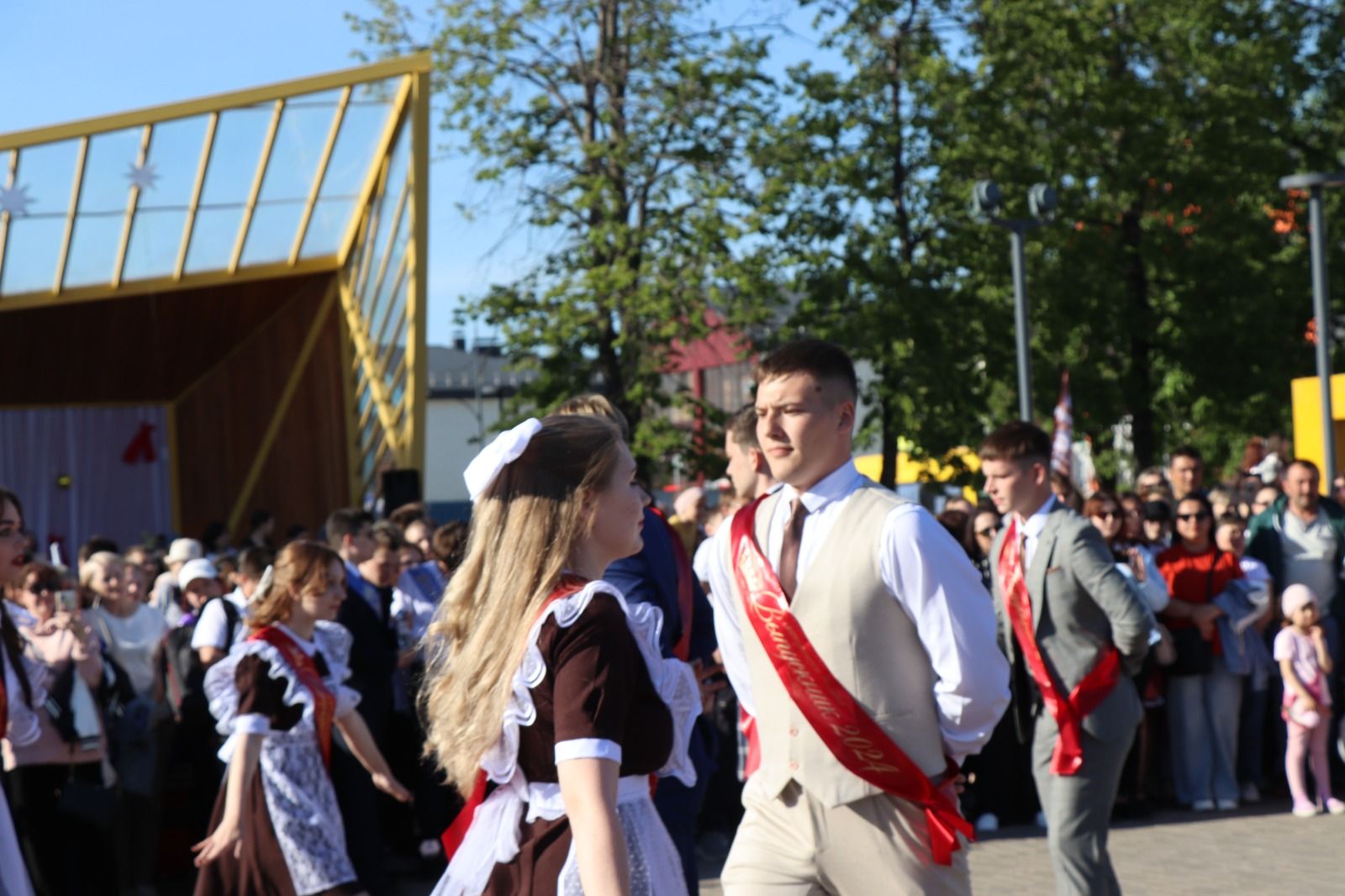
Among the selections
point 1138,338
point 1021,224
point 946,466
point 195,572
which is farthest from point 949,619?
point 1138,338

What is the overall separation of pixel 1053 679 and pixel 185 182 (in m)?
19.9

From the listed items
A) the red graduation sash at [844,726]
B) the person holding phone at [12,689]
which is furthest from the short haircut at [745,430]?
the person holding phone at [12,689]

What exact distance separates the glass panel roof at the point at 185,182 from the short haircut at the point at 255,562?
1394 cm

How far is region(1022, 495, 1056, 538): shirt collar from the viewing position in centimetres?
650

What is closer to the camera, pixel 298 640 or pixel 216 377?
pixel 298 640

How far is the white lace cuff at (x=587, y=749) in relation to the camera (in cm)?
301

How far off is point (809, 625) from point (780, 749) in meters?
0.34

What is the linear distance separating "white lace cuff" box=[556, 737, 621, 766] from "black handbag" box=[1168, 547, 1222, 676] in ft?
29.2

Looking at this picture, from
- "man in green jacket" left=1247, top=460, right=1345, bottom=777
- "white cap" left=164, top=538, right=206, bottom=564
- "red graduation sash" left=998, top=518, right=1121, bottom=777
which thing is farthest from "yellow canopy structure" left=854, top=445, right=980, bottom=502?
"red graduation sash" left=998, top=518, right=1121, bottom=777

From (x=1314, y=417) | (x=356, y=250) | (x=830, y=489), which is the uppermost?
(x=356, y=250)

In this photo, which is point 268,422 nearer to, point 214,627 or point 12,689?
point 214,627

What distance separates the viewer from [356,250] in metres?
27.8

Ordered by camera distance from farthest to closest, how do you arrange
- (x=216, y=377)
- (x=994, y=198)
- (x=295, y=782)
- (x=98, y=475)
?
1. (x=98, y=475)
2. (x=216, y=377)
3. (x=994, y=198)
4. (x=295, y=782)

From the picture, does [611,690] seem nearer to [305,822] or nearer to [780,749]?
[780,749]
